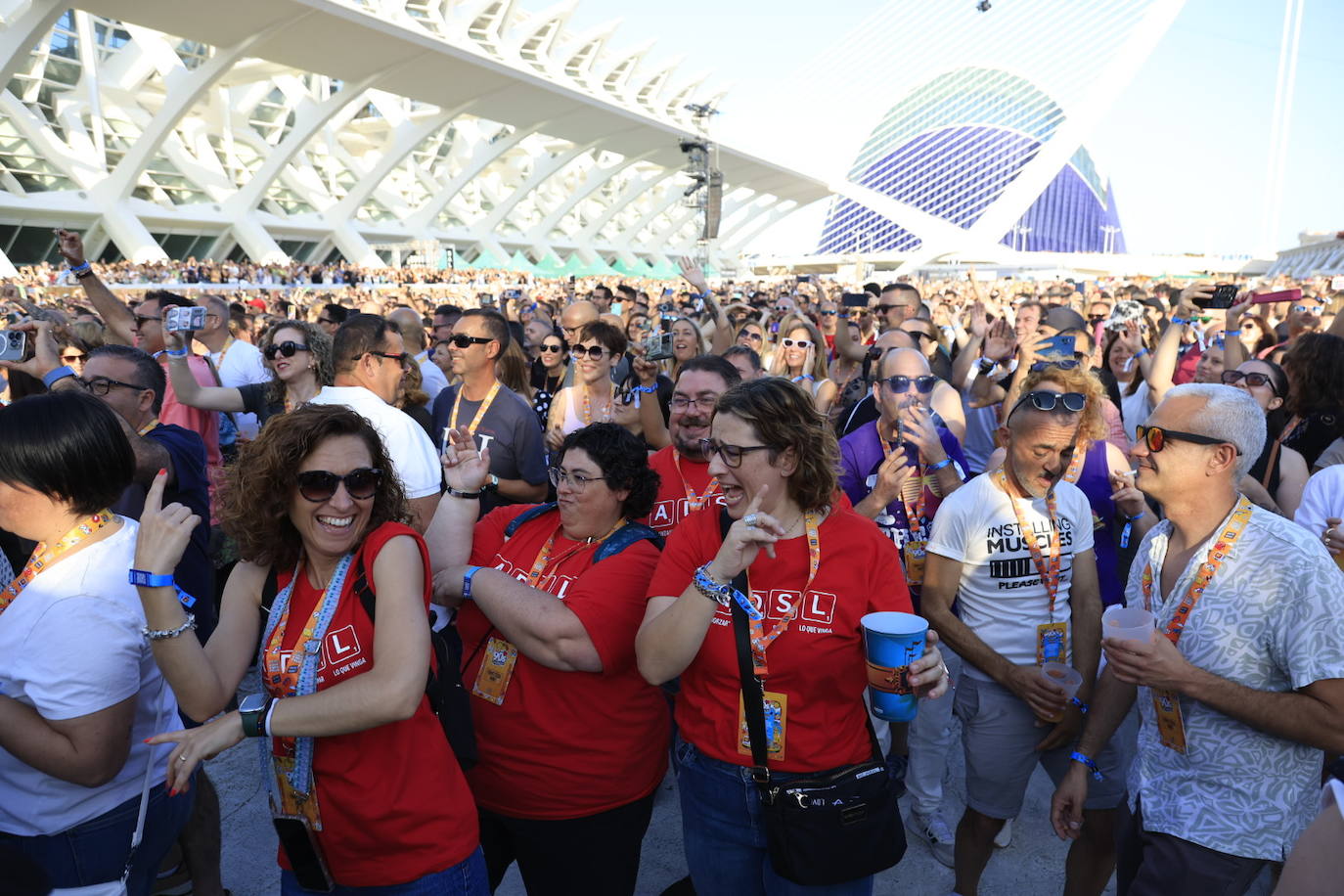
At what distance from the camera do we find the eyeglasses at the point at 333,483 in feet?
5.95

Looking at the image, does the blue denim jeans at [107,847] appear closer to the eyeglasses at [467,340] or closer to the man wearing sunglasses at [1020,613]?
the man wearing sunglasses at [1020,613]

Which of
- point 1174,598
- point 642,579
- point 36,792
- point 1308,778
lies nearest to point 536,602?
point 642,579

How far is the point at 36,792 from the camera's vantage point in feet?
6.04

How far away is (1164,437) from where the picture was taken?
77.7 inches

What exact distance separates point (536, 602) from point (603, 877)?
2.53ft

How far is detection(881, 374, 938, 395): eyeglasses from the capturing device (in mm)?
3273

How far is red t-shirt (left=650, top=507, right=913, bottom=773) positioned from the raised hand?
1003 millimetres

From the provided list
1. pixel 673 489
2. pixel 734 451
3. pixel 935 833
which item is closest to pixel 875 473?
pixel 673 489

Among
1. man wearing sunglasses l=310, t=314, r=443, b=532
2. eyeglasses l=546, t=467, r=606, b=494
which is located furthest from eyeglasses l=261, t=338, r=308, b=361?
eyeglasses l=546, t=467, r=606, b=494

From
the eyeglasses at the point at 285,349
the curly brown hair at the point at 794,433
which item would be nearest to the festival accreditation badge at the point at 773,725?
the curly brown hair at the point at 794,433

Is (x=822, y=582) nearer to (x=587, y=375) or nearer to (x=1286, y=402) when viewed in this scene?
(x=587, y=375)

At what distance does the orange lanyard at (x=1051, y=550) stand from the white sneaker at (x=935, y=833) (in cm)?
110

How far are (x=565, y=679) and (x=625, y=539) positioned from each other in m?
0.39

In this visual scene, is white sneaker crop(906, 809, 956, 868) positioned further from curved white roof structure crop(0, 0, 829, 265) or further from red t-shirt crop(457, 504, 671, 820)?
curved white roof structure crop(0, 0, 829, 265)
